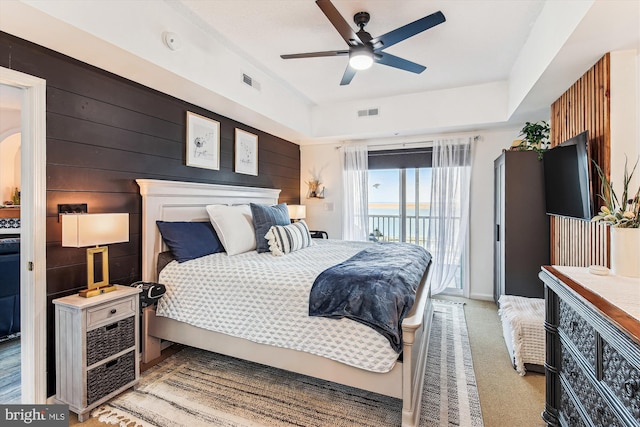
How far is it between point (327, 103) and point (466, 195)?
98.4 inches

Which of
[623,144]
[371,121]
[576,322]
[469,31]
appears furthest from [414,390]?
[371,121]

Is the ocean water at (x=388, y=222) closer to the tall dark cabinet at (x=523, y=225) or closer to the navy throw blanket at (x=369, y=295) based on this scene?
the tall dark cabinet at (x=523, y=225)

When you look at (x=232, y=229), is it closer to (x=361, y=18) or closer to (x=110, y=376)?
(x=110, y=376)

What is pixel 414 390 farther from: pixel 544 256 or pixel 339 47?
pixel 339 47

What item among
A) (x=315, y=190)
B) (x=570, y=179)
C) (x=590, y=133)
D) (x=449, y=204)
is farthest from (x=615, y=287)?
(x=315, y=190)

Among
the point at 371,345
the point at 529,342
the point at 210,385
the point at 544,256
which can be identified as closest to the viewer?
the point at 371,345

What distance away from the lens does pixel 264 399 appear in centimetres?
212

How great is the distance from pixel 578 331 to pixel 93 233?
2.71m

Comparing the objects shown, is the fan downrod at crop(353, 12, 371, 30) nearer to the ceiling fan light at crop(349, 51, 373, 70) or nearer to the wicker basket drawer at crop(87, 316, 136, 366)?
the ceiling fan light at crop(349, 51, 373, 70)

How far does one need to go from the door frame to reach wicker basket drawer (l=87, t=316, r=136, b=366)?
405 mm

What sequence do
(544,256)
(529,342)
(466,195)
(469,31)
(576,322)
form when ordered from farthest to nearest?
1. (466,195)
2. (544,256)
3. (469,31)
4. (529,342)
5. (576,322)

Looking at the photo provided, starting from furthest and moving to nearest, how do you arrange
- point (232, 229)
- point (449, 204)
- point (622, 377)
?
point (449, 204) < point (232, 229) < point (622, 377)

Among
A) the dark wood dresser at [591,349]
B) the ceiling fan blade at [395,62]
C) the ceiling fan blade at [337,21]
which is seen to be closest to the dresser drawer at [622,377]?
the dark wood dresser at [591,349]

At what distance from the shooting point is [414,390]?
1.85 m
